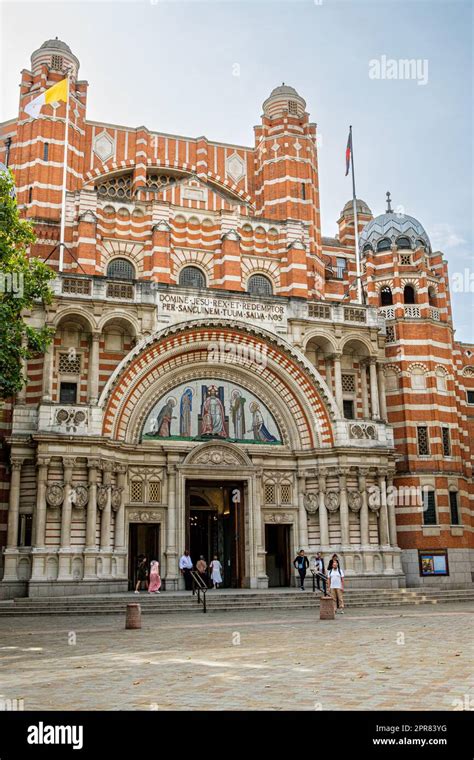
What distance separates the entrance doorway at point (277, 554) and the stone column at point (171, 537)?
496 cm

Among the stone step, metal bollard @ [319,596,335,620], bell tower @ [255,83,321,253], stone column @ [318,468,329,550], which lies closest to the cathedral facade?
stone column @ [318,468,329,550]

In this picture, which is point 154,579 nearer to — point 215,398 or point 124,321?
point 215,398

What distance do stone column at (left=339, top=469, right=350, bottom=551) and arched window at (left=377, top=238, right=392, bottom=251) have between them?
14.0 meters

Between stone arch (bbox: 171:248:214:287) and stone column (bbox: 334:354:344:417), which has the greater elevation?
stone arch (bbox: 171:248:214:287)

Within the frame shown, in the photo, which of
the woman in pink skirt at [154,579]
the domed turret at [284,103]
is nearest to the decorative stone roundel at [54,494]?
the woman in pink skirt at [154,579]

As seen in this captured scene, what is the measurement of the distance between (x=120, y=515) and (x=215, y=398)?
6630 mm

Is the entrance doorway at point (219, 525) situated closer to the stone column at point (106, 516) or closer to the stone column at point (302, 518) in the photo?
the stone column at point (302, 518)

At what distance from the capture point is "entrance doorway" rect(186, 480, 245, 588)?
3160 centimetres

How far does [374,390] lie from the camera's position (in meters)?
33.9

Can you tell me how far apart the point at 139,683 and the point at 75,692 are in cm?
105

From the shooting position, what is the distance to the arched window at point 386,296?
126 ft

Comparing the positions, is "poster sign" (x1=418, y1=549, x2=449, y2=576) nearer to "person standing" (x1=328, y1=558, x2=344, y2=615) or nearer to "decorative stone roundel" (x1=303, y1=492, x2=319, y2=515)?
"decorative stone roundel" (x1=303, y1=492, x2=319, y2=515)

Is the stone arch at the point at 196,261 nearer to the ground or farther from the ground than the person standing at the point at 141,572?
farther from the ground

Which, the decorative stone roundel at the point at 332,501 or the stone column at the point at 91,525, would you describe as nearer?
the stone column at the point at 91,525
